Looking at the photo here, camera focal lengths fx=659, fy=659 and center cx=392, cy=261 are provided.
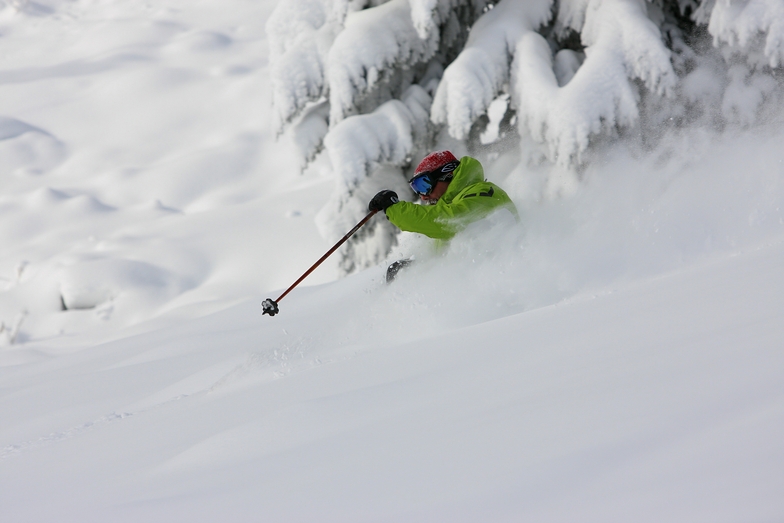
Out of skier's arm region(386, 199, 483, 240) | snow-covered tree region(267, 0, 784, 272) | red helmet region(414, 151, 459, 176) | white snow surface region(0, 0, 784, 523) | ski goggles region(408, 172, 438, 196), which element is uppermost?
snow-covered tree region(267, 0, 784, 272)

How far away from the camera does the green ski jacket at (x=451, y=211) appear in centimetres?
489

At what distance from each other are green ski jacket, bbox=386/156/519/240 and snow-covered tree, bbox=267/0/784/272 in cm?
121

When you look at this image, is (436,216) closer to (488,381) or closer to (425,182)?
(425,182)

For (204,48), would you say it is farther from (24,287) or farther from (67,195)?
(24,287)

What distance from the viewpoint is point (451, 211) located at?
488cm

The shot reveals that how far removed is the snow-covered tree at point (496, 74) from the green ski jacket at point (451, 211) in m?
1.21

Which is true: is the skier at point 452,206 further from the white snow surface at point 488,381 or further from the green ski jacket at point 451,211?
the white snow surface at point 488,381

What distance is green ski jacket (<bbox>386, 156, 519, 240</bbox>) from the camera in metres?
4.89

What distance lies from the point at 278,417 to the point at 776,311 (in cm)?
175

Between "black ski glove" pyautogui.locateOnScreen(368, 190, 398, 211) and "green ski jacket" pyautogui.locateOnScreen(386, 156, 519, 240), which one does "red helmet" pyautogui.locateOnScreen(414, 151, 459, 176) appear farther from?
"black ski glove" pyautogui.locateOnScreen(368, 190, 398, 211)

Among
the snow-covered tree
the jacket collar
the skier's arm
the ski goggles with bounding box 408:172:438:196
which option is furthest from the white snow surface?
the ski goggles with bounding box 408:172:438:196

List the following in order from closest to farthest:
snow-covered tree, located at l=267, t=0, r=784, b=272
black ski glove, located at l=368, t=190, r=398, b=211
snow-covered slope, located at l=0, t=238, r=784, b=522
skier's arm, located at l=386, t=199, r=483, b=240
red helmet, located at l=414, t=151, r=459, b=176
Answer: snow-covered slope, located at l=0, t=238, r=784, b=522 → skier's arm, located at l=386, t=199, r=483, b=240 → black ski glove, located at l=368, t=190, r=398, b=211 → red helmet, located at l=414, t=151, r=459, b=176 → snow-covered tree, located at l=267, t=0, r=784, b=272

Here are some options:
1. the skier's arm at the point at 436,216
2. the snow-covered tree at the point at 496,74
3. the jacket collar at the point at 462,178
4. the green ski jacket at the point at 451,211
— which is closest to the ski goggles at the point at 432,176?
the jacket collar at the point at 462,178

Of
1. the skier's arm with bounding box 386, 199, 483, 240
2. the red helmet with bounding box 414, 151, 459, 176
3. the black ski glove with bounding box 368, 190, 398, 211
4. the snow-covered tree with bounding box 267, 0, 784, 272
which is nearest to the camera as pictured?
the skier's arm with bounding box 386, 199, 483, 240
